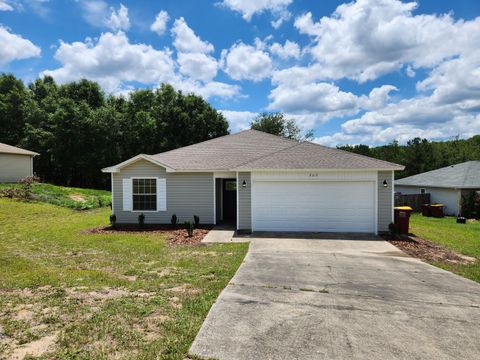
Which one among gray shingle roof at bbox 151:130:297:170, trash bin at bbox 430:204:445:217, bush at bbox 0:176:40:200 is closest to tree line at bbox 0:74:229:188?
bush at bbox 0:176:40:200

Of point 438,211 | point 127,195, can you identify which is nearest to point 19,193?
point 127,195

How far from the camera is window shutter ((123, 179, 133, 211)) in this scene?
14.8 m

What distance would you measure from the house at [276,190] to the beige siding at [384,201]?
0.04 m

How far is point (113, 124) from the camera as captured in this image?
1427 inches

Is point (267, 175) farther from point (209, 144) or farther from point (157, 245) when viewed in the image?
point (209, 144)

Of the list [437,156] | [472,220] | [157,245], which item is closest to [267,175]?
[157,245]

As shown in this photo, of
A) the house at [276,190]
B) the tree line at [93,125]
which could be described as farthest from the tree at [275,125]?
the house at [276,190]

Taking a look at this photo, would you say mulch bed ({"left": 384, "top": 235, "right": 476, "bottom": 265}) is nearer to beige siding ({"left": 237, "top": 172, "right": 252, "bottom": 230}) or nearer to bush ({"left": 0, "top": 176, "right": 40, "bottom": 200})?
beige siding ({"left": 237, "top": 172, "right": 252, "bottom": 230})

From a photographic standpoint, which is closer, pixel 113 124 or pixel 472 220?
pixel 472 220

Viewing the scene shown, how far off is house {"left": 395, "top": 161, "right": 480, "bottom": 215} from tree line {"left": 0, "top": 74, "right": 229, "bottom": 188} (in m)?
22.7

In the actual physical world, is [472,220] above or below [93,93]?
below

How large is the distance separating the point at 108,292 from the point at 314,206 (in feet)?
29.7

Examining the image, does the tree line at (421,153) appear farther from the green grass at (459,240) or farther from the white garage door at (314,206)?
the white garage door at (314,206)

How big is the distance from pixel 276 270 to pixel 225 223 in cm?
796
